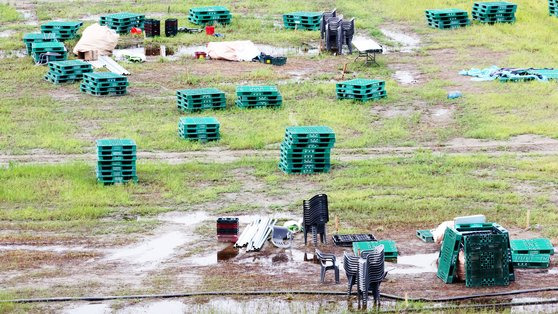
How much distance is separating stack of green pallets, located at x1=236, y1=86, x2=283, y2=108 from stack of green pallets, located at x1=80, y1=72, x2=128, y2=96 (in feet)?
16.2

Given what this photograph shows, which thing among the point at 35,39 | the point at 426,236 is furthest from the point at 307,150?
the point at 35,39

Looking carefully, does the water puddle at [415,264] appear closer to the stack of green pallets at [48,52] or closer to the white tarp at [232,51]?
the white tarp at [232,51]

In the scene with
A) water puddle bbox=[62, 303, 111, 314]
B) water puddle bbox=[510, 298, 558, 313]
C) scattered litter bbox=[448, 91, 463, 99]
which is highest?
scattered litter bbox=[448, 91, 463, 99]

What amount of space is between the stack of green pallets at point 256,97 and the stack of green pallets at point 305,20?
15782mm

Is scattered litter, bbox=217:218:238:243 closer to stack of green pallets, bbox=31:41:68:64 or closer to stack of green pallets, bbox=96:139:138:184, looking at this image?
stack of green pallets, bbox=96:139:138:184

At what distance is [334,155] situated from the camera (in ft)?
Answer: 135

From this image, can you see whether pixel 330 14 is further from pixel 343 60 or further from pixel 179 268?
pixel 179 268

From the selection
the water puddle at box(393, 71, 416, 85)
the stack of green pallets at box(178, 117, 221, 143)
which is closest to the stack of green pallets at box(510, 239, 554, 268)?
the stack of green pallets at box(178, 117, 221, 143)

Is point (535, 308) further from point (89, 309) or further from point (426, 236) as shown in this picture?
point (89, 309)

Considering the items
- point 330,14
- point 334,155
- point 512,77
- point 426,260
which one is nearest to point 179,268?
point 426,260

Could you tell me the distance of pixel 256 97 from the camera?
1837 inches

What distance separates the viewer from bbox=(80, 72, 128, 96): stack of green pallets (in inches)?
1913

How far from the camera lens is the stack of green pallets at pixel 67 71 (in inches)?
1988

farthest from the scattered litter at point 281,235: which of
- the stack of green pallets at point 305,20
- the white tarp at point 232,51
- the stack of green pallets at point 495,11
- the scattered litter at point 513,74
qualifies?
the stack of green pallets at point 495,11
